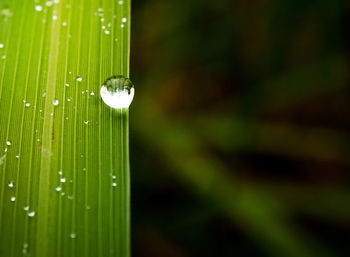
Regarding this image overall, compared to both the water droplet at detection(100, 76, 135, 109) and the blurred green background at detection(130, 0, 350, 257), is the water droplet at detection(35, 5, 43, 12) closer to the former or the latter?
the water droplet at detection(100, 76, 135, 109)

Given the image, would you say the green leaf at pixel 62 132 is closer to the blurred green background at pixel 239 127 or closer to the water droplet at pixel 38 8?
the water droplet at pixel 38 8

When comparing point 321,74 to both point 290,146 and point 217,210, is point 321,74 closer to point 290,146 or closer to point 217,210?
point 290,146

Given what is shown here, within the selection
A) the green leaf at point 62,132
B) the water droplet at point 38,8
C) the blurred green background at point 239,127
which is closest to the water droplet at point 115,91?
the green leaf at point 62,132

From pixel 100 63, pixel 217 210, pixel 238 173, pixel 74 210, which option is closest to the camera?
pixel 74 210

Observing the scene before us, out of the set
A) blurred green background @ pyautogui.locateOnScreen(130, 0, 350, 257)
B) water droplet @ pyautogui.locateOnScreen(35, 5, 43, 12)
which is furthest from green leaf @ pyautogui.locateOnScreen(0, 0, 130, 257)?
blurred green background @ pyautogui.locateOnScreen(130, 0, 350, 257)

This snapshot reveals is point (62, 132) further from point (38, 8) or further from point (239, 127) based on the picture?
point (239, 127)

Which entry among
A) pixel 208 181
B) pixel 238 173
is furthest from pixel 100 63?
pixel 238 173
